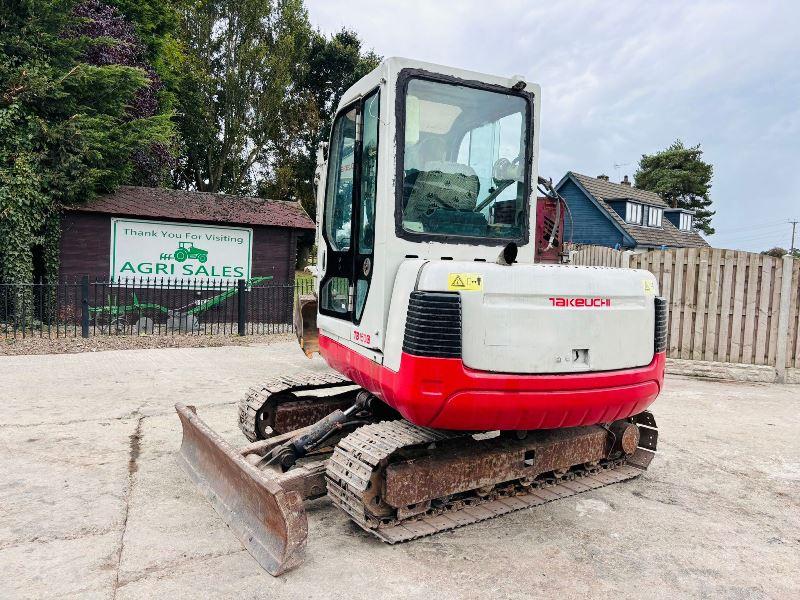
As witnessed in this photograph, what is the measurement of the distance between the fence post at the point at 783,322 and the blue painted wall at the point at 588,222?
25.1 meters

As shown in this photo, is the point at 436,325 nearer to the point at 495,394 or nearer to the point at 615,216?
the point at 495,394

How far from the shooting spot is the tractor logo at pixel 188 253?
1481 cm

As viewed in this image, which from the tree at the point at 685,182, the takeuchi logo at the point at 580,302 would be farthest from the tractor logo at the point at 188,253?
the tree at the point at 685,182

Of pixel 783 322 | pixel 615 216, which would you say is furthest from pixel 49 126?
pixel 615 216

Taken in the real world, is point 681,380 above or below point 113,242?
below

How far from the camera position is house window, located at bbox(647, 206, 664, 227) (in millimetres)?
36969


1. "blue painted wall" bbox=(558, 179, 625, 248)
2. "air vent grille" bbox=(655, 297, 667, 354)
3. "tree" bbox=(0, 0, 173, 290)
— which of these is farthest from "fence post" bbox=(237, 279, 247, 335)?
"blue painted wall" bbox=(558, 179, 625, 248)

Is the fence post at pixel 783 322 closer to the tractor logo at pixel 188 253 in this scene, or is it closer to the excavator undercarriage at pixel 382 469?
the excavator undercarriage at pixel 382 469

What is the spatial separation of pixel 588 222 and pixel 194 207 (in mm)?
25865

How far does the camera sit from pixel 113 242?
47.1 ft

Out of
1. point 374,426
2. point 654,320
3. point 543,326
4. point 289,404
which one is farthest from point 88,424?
point 654,320

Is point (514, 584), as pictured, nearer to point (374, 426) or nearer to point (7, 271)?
point (374, 426)

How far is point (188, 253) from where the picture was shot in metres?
14.9

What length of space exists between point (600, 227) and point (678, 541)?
1291 inches
